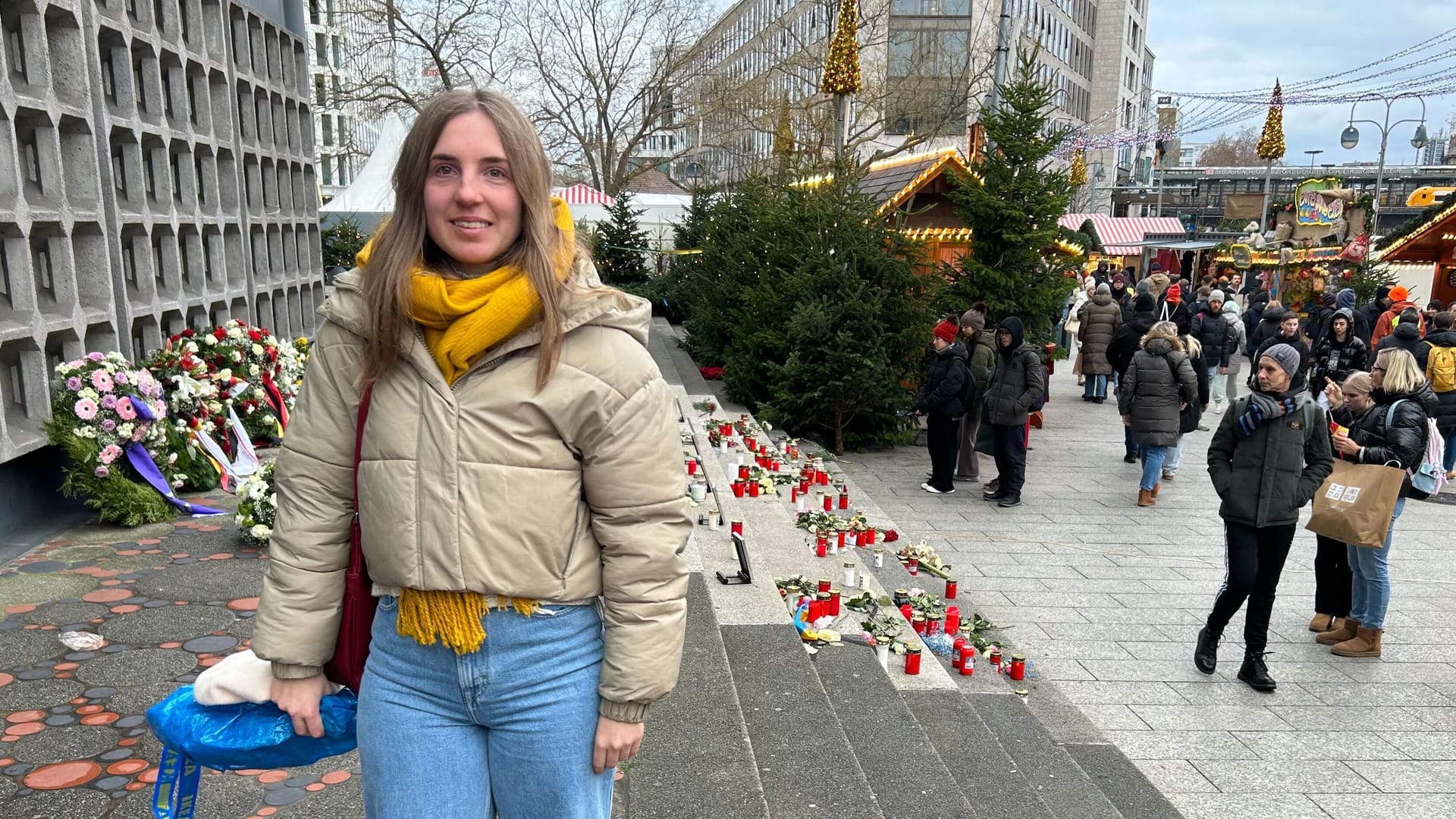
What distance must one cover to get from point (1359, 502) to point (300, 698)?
582cm

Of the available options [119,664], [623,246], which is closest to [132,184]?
[119,664]

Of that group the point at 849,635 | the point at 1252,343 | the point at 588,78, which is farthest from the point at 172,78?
the point at 588,78

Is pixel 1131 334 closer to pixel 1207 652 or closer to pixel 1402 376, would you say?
pixel 1402 376

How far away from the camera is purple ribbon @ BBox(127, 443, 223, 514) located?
552cm

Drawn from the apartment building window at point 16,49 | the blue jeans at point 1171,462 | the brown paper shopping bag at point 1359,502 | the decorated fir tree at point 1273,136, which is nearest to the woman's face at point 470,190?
the apartment building window at point 16,49

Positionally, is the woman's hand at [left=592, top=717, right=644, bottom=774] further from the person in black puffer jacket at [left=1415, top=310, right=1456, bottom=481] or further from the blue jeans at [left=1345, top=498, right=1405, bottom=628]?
the person in black puffer jacket at [left=1415, top=310, right=1456, bottom=481]

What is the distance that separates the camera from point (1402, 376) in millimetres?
5828

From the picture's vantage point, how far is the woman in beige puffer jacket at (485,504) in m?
1.63

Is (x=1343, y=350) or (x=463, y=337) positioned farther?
(x=1343, y=350)

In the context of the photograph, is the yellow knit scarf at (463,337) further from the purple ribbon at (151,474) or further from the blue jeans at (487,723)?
the purple ribbon at (151,474)

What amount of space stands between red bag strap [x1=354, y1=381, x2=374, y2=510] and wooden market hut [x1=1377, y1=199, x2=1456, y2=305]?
2304 centimetres

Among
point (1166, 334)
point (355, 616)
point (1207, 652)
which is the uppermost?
point (355, 616)

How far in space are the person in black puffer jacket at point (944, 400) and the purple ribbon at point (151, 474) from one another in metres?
6.19

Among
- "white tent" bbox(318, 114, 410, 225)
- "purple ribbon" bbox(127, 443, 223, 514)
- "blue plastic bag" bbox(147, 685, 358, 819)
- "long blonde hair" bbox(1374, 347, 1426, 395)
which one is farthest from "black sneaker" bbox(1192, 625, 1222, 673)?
"white tent" bbox(318, 114, 410, 225)
